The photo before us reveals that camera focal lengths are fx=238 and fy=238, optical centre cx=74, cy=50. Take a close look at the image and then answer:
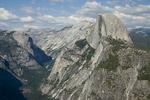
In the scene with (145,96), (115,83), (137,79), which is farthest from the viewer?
(115,83)

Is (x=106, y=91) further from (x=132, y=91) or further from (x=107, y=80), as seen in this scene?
(x=132, y=91)

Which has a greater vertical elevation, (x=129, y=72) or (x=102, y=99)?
(x=129, y=72)

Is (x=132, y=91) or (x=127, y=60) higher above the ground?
(x=127, y=60)

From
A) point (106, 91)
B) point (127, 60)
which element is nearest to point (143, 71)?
point (127, 60)

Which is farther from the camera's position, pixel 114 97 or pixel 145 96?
pixel 114 97

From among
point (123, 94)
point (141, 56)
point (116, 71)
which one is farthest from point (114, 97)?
point (141, 56)

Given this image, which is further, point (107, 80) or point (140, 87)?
point (107, 80)

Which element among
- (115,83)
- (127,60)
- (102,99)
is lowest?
(102,99)

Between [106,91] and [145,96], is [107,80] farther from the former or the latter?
[145,96]

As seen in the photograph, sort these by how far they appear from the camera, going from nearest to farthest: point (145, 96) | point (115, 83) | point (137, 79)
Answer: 1. point (145, 96)
2. point (137, 79)
3. point (115, 83)
